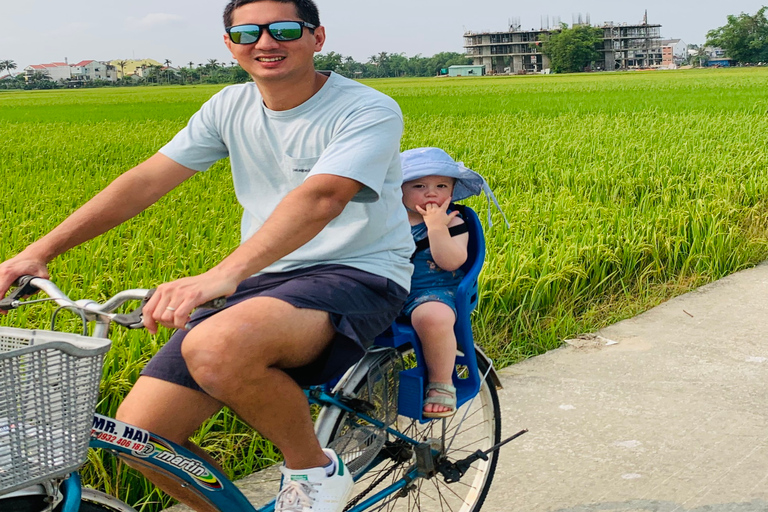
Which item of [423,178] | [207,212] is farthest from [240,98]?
[207,212]

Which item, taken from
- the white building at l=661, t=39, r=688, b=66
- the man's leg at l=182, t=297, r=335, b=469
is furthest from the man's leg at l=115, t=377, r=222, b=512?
the white building at l=661, t=39, r=688, b=66

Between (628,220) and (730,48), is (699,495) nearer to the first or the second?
(628,220)

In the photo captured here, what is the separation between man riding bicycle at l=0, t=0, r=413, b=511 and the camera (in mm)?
1687

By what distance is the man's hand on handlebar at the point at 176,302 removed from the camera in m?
1.46

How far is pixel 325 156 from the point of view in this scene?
74.6 inches

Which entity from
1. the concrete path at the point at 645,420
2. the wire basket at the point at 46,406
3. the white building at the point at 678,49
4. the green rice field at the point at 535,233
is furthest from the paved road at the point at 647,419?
Result: the white building at the point at 678,49

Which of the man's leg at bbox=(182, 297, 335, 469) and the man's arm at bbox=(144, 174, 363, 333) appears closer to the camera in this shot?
the man's arm at bbox=(144, 174, 363, 333)

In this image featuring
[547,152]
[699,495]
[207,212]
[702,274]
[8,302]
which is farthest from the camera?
[547,152]

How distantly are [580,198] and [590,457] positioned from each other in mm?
4294

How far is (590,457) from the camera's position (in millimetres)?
3115

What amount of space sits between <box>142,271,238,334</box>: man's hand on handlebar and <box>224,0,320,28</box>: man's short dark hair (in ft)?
2.34

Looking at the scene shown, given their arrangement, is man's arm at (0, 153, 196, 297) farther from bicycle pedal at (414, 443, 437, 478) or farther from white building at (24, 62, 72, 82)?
white building at (24, 62, 72, 82)

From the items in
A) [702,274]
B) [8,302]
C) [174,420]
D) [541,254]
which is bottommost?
[702,274]

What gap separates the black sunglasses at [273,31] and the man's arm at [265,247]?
0.33 m
